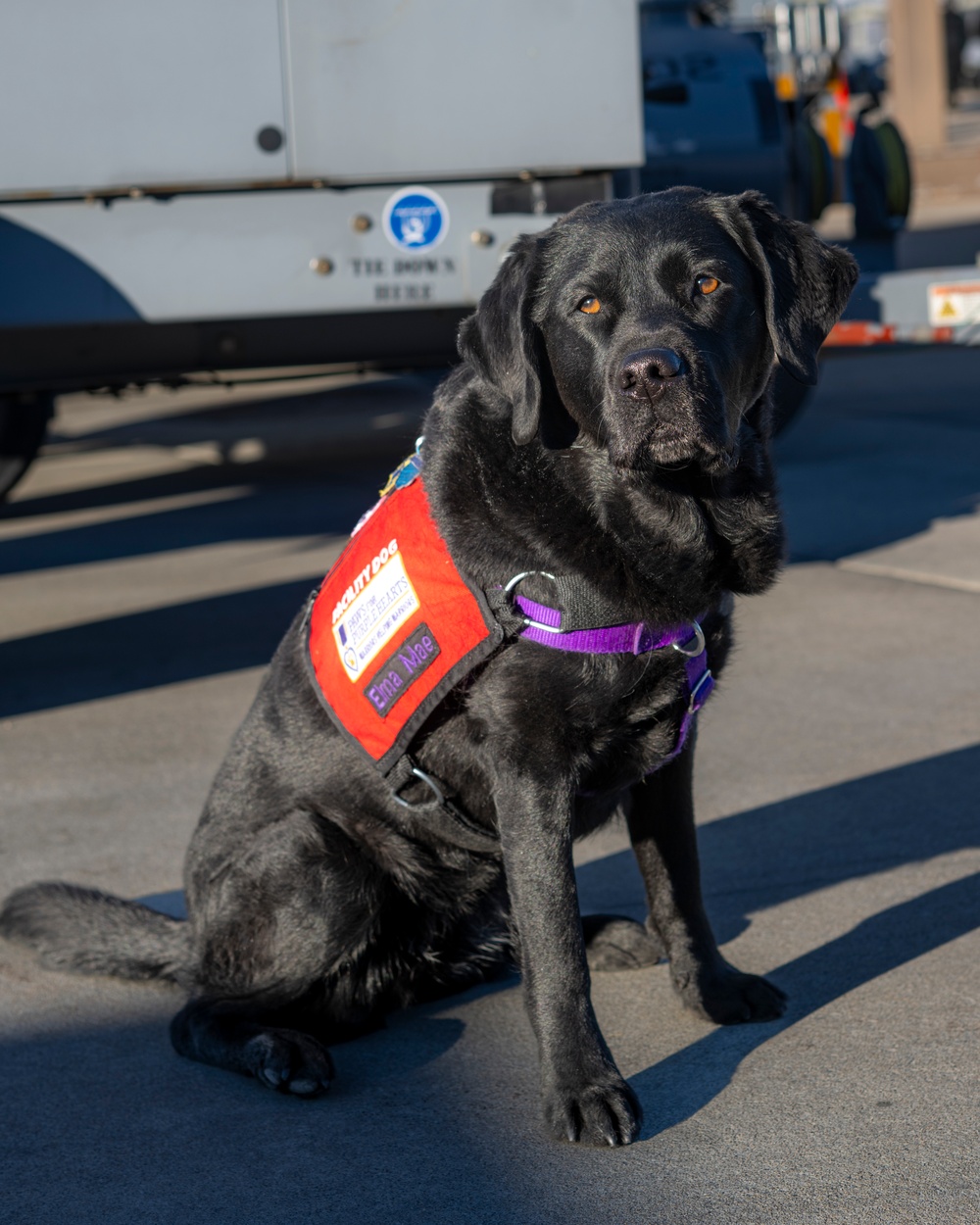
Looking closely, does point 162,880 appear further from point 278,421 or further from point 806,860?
point 278,421

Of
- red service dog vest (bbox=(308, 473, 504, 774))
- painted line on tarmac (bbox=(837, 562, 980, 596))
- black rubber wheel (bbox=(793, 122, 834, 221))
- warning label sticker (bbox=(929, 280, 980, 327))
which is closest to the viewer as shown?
red service dog vest (bbox=(308, 473, 504, 774))

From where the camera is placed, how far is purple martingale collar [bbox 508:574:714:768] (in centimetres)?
248

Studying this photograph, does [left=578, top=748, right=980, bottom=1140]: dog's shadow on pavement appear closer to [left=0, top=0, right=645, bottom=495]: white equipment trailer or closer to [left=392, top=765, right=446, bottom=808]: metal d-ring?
[left=392, top=765, right=446, bottom=808]: metal d-ring

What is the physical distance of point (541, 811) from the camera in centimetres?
249

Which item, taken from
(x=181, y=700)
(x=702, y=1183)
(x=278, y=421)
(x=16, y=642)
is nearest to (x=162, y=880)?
(x=181, y=700)

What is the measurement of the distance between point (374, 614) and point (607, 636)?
49 cm

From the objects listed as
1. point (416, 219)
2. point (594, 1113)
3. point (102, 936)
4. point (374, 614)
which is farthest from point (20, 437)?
point (594, 1113)

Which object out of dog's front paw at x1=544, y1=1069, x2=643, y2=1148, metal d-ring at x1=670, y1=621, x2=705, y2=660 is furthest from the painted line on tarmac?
dog's front paw at x1=544, y1=1069, x2=643, y2=1148

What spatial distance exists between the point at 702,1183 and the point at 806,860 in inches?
52.5

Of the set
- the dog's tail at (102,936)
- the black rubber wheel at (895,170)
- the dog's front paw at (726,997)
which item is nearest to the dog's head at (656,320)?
the dog's front paw at (726,997)

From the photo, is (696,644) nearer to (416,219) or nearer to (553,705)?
(553,705)

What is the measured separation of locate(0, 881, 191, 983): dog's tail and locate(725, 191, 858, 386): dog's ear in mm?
1662

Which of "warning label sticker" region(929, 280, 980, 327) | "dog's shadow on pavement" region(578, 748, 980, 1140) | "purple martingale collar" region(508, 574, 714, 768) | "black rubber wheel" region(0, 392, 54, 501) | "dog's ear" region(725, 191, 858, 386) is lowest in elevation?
"dog's shadow on pavement" region(578, 748, 980, 1140)

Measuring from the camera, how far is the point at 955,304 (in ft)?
19.6
